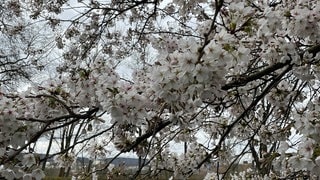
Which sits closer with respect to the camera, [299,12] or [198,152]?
[299,12]

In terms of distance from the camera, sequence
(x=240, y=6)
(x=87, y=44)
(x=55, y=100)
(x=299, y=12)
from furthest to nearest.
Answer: (x=87, y=44), (x=55, y=100), (x=299, y=12), (x=240, y=6)

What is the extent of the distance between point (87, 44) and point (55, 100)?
342 centimetres

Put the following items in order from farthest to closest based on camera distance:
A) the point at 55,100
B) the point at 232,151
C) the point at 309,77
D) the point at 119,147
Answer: the point at 232,151, the point at 119,147, the point at 309,77, the point at 55,100

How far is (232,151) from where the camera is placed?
4.80 meters

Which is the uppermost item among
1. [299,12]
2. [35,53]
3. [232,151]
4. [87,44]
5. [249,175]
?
[35,53]

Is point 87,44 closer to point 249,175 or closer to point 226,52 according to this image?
point 249,175

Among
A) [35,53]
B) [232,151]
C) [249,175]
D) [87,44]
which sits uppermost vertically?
[35,53]

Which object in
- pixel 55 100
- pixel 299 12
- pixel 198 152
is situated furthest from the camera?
pixel 198 152

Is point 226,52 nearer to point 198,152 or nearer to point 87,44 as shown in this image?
point 198,152

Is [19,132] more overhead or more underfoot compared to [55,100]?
more underfoot

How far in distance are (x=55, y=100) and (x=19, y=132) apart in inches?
10.1

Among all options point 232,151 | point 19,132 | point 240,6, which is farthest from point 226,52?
point 232,151

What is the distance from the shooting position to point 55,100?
230 cm

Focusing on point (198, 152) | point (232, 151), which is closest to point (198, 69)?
point (198, 152)
